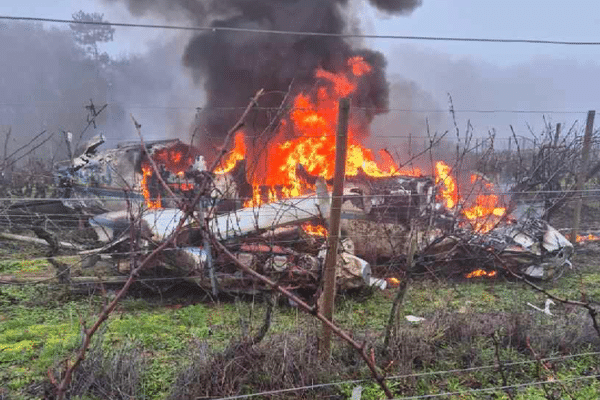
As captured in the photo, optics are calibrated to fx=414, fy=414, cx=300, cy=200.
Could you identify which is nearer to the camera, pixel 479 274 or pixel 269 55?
pixel 479 274

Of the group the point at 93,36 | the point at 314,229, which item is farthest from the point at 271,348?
the point at 93,36

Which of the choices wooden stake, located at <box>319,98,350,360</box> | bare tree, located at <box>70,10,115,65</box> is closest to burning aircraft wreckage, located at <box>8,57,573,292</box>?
wooden stake, located at <box>319,98,350,360</box>

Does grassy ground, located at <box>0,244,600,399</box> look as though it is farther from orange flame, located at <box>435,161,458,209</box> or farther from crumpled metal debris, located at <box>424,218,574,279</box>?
orange flame, located at <box>435,161,458,209</box>

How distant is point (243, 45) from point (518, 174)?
1124 centimetres

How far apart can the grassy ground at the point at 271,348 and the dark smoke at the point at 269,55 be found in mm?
10516

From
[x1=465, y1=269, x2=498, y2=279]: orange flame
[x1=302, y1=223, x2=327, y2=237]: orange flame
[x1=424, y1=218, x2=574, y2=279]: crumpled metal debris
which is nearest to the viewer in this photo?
[x1=302, y1=223, x2=327, y2=237]: orange flame

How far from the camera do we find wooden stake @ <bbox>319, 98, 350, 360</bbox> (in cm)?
388

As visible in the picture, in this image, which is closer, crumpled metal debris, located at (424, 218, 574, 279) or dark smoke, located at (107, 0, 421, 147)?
crumpled metal debris, located at (424, 218, 574, 279)

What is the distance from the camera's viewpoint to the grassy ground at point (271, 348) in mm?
3781

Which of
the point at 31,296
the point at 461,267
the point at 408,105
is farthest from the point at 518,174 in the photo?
the point at 408,105

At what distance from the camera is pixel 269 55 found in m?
16.0

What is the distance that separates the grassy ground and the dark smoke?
414 inches

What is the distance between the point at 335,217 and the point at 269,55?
13.4 m

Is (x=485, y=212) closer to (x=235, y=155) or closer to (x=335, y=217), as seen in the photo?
(x=335, y=217)
